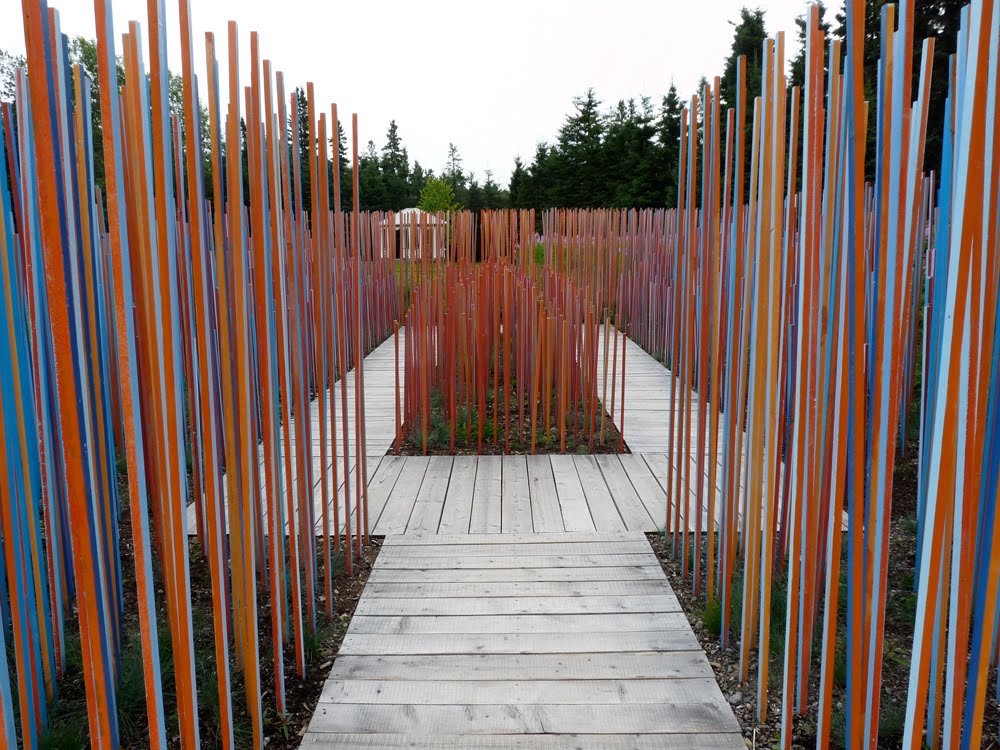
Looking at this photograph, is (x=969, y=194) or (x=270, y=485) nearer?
(x=969, y=194)

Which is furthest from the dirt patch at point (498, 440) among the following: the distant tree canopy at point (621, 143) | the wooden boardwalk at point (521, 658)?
the distant tree canopy at point (621, 143)

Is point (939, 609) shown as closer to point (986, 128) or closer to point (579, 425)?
point (986, 128)

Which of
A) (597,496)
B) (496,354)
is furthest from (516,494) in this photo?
(496,354)

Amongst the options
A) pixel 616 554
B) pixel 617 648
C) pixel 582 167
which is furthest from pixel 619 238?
pixel 582 167

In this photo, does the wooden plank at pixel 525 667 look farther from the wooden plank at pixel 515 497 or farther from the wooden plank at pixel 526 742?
the wooden plank at pixel 515 497

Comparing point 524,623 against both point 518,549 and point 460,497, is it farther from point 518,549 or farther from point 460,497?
point 460,497

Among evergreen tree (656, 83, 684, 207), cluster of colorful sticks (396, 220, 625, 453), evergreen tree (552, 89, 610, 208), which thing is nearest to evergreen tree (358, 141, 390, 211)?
evergreen tree (552, 89, 610, 208)

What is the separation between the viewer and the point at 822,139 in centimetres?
123

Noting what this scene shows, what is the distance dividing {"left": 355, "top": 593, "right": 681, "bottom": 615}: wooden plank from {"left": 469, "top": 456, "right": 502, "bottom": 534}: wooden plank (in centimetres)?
50

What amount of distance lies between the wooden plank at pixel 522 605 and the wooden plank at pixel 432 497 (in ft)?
1.64

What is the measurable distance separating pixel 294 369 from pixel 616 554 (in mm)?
1231

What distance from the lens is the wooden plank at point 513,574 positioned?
221 cm

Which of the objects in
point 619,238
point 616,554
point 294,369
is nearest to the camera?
point 294,369

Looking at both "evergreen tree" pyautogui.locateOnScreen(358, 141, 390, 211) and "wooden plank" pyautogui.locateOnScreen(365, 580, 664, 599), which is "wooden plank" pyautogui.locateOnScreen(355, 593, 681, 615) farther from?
"evergreen tree" pyautogui.locateOnScreen(358, 141, 390, 211)
